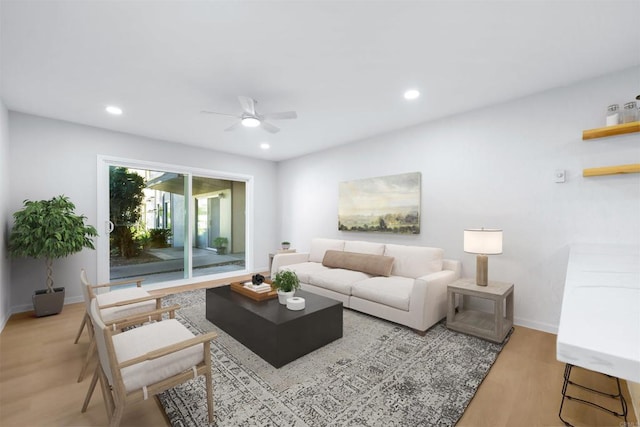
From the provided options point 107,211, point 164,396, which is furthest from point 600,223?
point 107,211

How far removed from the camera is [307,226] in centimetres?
580

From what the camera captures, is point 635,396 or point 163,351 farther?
point 635,396

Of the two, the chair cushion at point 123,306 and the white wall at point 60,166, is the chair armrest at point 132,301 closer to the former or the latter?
A: the chair cushion at point 123,306

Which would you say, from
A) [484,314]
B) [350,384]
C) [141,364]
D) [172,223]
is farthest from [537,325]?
[172,223]

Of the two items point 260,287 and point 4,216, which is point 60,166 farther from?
point 260,287

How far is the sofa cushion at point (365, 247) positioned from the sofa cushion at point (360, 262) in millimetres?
144

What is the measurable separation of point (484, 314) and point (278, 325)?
2532 mm

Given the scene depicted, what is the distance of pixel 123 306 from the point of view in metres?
2.38

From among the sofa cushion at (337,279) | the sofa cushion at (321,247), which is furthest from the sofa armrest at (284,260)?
the sofa cushion at (337,279)

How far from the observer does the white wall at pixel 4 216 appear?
3109 millimetres

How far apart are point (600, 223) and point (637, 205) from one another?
29cm

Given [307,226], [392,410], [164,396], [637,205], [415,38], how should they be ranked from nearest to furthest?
1. [392,410]
2. [164,396]
3. [415,38]
4. [637,205]
5. [307,226]

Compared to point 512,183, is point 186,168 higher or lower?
higher

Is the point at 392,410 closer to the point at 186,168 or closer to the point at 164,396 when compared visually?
the point at 164,396
